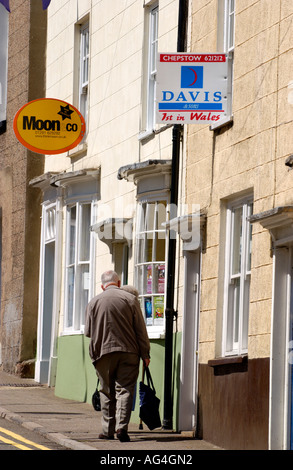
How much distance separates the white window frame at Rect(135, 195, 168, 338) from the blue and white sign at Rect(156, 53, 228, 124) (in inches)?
93.0

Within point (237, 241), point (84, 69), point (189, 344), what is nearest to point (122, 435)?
point (189, 344)

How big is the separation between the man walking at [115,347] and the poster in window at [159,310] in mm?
2532

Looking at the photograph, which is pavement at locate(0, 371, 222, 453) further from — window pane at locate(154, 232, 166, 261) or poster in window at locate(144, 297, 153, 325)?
window pane at locate(154, 232, 166, 261)

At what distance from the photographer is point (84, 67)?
803 inches

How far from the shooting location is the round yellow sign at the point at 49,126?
18.4 metres

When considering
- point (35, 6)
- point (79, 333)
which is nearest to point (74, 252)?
point (79, 333)

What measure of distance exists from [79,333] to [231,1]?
6586mm

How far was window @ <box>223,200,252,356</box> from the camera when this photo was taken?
45.6ft

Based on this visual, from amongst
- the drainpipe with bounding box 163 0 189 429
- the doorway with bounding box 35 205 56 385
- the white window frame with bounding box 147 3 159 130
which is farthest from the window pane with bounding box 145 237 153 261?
the doorway with bounding box 35 205 56 385

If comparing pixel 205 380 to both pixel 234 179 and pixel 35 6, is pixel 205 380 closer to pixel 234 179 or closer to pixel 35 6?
pixel 234 179

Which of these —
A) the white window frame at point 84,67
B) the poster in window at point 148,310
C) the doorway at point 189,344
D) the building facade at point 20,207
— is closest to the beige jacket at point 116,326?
the doorway at point 189,344

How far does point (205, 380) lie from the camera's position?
14.7m

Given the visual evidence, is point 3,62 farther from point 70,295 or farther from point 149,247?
point 149,247

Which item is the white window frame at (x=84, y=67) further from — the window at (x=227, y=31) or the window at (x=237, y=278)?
the window at (x=237, y=278)
